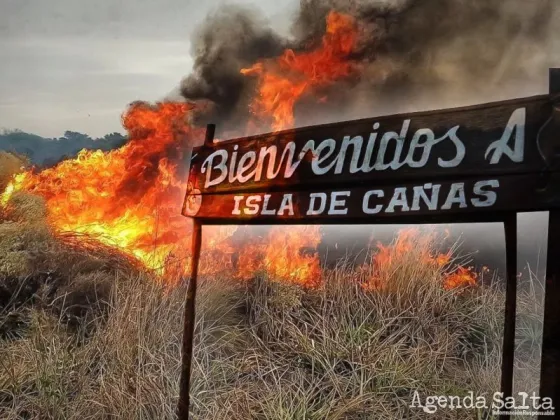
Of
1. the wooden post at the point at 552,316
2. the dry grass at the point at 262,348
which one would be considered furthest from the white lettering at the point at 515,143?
the dry grass at the point at 262,348

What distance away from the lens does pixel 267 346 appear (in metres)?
4.06

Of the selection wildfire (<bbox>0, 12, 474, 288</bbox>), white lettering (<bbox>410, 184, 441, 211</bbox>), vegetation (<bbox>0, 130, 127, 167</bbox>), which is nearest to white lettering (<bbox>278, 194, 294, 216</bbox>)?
white lettering (<bbox>410, 184, 441, 211</bbox>)

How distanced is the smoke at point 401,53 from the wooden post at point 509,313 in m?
2.79

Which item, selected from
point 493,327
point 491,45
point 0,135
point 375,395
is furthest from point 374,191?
point 0,135

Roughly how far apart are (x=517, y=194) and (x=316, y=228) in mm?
3472

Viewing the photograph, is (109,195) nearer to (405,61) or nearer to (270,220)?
(405,61)

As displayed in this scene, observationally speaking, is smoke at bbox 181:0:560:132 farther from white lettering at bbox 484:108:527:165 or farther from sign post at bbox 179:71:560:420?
white lettering at bbox 484:108:527:165

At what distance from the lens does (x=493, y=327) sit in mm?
4059

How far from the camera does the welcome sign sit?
6.26ft

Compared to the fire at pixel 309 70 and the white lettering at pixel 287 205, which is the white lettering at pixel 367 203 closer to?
the white lettering at pixel 287 205

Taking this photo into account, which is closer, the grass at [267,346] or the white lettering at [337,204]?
the white lettering at [337,204]

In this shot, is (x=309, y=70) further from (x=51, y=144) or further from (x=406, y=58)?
(x=51, y=144)

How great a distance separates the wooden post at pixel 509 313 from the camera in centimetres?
202

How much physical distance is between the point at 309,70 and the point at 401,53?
93 centimetres
